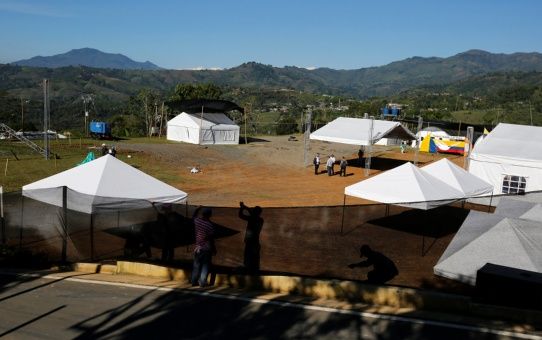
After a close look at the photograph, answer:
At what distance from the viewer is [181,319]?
24.4ft

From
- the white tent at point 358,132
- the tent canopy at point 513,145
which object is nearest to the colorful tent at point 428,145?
the white tent at point 358,132

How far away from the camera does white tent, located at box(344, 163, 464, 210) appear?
15172 millimetres

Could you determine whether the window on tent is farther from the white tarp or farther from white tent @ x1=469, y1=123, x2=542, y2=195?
the white tarp

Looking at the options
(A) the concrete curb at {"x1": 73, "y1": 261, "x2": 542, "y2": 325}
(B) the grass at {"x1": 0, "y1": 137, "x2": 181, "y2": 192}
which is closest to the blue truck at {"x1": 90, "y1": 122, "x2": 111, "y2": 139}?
(B) the grass at {"x1": 0, "y1": 137, "x2": 181, "y2": 192}

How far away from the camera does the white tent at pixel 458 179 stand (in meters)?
16.7

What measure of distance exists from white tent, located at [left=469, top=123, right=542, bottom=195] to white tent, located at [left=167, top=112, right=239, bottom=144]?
26.9 meters

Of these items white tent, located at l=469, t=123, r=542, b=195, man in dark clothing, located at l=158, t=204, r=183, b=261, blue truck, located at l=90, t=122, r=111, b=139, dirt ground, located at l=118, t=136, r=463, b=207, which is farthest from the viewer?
blue truck, located at l=90, t=122, r=111, b=139

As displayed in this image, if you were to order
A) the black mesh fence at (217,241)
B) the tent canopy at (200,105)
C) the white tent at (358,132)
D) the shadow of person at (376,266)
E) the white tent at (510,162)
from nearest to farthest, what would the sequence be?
1. the shadow of person at (376,266)
2. the black mesh fence at (217,241)
3. the white tent at (510,162)
4. the white tent at (358,132)
5. the tent canopy at (200,105)

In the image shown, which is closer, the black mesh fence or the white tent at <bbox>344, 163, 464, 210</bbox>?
the black mesh fence

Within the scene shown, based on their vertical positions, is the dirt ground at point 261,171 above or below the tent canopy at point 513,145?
below

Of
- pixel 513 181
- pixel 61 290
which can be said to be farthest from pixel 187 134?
pixel 61 290

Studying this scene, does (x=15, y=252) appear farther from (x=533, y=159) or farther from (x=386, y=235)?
(x=533, y=159)

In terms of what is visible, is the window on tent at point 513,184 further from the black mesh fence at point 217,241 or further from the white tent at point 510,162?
the black mesh fence at point 217,241

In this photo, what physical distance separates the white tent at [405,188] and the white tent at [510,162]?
6.03 metres
